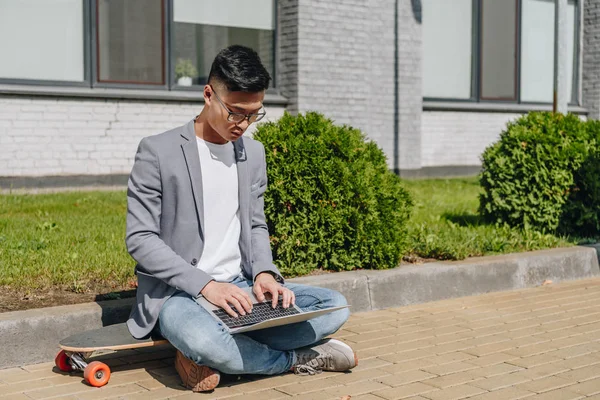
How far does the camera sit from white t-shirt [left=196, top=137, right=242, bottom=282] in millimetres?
4664

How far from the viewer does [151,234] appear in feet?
14.7

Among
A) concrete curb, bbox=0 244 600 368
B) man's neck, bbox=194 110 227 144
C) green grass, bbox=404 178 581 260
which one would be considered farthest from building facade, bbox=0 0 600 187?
man's neck, bbox=194 110 227 144

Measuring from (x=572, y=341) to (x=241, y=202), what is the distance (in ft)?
7.36

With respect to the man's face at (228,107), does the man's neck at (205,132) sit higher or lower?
lower

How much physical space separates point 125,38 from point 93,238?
20.0ft

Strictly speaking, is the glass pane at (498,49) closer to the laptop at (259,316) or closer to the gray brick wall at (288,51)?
→ the gray brick wall at (288,51)

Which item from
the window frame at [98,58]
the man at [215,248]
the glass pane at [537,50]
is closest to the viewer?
the man at [215,248]

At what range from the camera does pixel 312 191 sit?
6.37 m

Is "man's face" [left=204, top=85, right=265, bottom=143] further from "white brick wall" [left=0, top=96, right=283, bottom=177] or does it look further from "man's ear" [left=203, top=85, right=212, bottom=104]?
"white brick wall" [left=0, top=96, right=283, bottom=177]

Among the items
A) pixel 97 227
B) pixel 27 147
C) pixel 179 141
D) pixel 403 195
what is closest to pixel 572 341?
pixel 403 195

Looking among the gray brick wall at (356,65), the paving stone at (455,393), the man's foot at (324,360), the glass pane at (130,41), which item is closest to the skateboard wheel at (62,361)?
the man's foot at (324,360)

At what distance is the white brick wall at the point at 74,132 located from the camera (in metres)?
11.6

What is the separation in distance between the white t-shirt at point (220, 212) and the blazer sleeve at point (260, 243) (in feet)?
0.35

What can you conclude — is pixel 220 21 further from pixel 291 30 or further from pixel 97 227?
pixel 97 227
